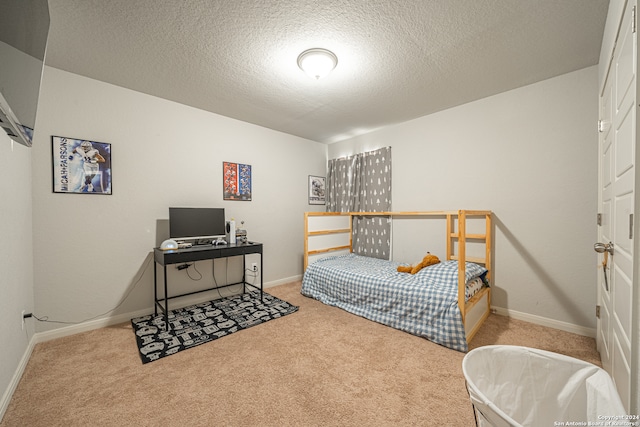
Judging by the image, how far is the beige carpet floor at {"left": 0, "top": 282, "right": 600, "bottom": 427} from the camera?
54.0 inches

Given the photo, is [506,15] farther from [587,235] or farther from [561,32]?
[587,235]

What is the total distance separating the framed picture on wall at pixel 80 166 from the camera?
2.26 meters

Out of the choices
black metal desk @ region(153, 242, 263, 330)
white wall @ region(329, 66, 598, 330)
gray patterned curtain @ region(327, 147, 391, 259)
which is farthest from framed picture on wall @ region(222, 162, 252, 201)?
white wall @ region(329, 66, 598, 330)

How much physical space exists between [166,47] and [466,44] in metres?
2.34

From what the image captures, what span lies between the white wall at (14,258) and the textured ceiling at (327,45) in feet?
3.21

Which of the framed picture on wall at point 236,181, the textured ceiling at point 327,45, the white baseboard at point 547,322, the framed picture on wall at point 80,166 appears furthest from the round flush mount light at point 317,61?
the white baseboard at point 547,322

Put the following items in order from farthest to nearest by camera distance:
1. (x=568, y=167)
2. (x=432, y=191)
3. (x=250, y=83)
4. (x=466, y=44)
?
(x=432, y=191) → (x=250, y=83) → (x=568, y=167) → (x=466, y=44)

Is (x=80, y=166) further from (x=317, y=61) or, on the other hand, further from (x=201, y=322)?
(x=317, y=61)

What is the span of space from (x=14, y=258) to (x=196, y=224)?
4.48 feet

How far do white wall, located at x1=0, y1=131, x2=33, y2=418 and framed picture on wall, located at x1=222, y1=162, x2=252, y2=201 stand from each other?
67.5 inches

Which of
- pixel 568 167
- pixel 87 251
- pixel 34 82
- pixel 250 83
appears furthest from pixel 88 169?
pixel 568 167

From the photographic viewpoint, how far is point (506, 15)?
5.37 feet

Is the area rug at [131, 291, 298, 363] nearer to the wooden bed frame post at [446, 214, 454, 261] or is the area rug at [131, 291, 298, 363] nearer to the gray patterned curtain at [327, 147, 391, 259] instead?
the gray patterned curtain at [327, 147, 391, 259]

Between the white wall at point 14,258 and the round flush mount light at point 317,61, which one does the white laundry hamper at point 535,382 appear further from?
the white wall at point 14,258
